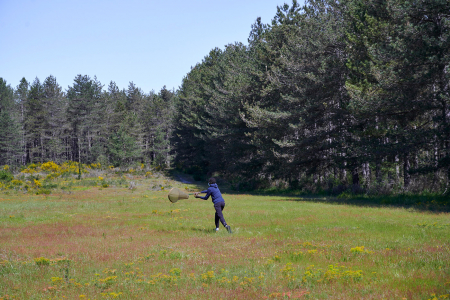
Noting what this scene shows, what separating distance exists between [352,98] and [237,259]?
18267mm

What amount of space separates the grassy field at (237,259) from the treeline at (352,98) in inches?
321

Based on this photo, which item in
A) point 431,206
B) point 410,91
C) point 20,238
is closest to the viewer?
point 20,238

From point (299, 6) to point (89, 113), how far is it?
217ft

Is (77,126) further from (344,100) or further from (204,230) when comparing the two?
(204,230)

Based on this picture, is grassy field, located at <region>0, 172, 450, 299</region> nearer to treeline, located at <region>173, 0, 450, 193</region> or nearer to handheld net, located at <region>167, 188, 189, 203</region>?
handheld net, located at <region>167, 188, 189, 203</region>

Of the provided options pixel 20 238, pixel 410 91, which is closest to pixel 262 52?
pixel 410 91

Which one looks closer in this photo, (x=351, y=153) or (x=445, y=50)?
(x=445, y=50)

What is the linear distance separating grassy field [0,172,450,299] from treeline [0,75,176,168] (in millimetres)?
64195

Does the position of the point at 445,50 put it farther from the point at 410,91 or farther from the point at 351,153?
the point at 351,153

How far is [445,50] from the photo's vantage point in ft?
70.6

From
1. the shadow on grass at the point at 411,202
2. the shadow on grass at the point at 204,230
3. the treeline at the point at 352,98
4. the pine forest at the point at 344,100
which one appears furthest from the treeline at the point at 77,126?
the shadow on grass at the point at 204,230

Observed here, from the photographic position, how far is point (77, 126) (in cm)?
8981

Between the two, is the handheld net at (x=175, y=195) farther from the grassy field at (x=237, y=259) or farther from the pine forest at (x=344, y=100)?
the pine forest at (x=344, y=100)

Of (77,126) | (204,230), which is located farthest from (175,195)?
(77,126)
